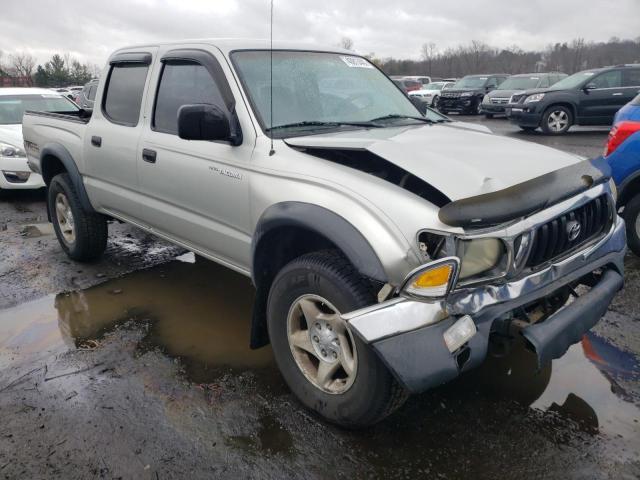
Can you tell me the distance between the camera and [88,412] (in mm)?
2850

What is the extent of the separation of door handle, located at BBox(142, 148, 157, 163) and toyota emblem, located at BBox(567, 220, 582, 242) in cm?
266

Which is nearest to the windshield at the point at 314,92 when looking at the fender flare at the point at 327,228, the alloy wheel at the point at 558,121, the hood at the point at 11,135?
the fender flare at the point at 327,228

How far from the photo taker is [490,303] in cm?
224

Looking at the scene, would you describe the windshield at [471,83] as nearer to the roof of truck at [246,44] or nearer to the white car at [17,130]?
the white car at [17,130]

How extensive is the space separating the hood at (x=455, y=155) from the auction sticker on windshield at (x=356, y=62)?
3.03 feet

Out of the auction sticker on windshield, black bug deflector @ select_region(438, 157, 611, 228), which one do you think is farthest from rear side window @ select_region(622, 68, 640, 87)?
black bug deflector @ select_region(438, 157, 611, 228)

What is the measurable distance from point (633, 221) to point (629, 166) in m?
0.51

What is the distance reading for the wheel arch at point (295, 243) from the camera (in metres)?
2.28

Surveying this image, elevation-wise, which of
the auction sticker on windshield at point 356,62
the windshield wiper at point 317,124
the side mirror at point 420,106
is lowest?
the windshield wiper at point 317,124

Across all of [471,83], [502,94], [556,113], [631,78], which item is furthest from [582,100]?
[471,83]

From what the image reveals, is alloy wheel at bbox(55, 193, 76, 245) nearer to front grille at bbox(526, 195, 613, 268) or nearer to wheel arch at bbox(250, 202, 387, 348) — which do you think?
wheel arch at bbox(250, 202, 387, 348)

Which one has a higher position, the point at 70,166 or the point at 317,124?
the point at 317,124

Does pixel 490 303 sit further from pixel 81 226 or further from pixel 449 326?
pixel 81 226

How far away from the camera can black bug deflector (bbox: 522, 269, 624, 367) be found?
2.27 metres
